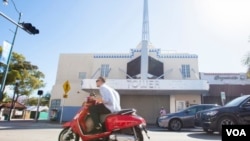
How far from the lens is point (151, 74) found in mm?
27922

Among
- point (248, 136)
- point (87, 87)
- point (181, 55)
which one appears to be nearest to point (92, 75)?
point (87, 87)

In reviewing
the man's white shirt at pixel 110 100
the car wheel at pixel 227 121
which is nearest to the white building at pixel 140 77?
the car wheel at pixel 227 121

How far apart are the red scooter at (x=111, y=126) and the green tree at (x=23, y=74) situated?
93.8 ft

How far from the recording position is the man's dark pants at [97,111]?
5.21 meters

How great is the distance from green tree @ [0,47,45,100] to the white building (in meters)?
6.82

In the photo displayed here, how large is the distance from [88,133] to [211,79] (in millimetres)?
26138

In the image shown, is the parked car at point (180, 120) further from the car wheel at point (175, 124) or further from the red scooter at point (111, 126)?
the red scooter at point (111, 126)

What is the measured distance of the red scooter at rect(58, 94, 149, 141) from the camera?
487cm

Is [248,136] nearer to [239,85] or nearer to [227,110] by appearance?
[227,110]

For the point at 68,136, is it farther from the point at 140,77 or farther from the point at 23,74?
the point at 23,74

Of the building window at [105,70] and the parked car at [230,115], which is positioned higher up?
the building window at [105,70]

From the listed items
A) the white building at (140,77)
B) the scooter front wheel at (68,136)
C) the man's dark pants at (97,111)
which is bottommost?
the scooter front wheel at (68,136)

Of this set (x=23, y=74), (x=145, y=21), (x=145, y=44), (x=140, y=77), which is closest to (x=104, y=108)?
(x=140, y=77)

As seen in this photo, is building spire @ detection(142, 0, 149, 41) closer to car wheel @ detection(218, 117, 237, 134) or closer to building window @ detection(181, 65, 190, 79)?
building window @ detection(181, 65, 190, 79)
